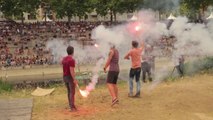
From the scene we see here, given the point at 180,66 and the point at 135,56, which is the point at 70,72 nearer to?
the point at 135,56

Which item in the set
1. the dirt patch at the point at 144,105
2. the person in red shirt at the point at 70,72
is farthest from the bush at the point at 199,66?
the person in red shirt at the point at 70,72

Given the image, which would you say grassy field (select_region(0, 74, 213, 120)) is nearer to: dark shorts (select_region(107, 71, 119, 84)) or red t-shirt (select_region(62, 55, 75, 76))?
dark shorts (select_region(107, 71, 119, 84))

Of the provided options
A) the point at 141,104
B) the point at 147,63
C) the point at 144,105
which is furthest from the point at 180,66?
the point at 144,105

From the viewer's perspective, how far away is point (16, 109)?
13.1 metres

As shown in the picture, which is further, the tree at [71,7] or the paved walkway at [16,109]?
the tree at [71,7]

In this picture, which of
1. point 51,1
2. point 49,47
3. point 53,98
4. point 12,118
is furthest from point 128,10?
point 12,118

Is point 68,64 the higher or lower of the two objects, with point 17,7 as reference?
lower

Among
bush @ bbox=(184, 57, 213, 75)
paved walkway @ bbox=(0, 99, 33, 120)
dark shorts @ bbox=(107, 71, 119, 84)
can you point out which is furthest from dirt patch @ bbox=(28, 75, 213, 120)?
bush @ bbox=(184, 57, 213, 75)

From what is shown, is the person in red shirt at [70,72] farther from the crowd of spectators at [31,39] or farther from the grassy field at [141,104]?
the crowd of spectators at [31,39]

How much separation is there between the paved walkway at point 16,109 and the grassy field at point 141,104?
21 centimetres

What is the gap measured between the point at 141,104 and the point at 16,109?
373cm

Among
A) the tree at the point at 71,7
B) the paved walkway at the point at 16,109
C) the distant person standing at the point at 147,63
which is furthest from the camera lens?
the tree at the point at 71,7

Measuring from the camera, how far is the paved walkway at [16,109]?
12.1 m

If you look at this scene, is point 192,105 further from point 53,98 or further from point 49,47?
point 49,47
